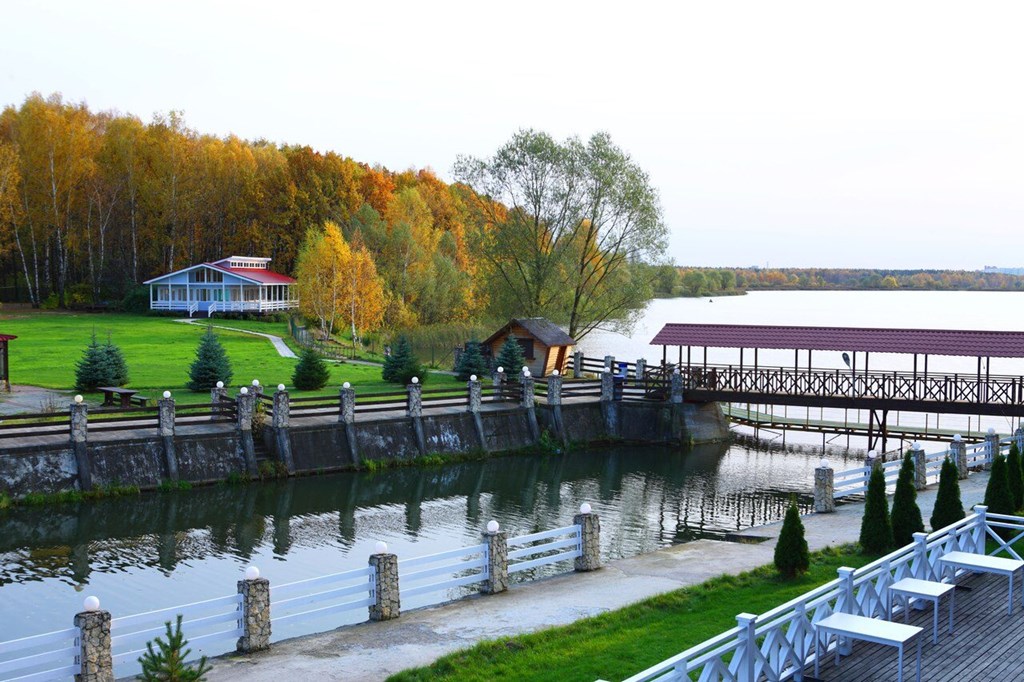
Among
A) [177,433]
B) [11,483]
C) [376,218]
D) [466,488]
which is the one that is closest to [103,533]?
[11,483]

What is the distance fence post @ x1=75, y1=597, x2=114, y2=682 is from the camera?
467 inches

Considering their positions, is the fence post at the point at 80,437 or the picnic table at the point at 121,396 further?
the picnic table at the point at 121,396

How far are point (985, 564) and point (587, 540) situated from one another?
661 cm

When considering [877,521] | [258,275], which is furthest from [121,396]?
[258,275]

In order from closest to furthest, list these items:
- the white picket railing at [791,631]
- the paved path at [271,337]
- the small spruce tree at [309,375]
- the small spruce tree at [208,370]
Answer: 1. the white picket railing at [791,631]
2. the small spruce tree at [208,370]
3. the small spruce tree at [309,375]
4. the paved path at [271,337]

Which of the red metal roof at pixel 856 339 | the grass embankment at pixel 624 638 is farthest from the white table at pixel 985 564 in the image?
the red metal roof at pixel 856 339

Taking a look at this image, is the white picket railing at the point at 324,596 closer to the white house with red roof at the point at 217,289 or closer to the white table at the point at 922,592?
the white table at the point at 922,592

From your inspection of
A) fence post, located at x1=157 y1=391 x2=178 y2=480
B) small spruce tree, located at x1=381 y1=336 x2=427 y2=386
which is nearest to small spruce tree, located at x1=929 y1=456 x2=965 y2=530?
fence post, located at x1=157 y1=391 x2=178 y2=480

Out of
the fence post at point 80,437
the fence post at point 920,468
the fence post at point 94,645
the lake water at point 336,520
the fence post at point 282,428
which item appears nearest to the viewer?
the fence post at point 94,645

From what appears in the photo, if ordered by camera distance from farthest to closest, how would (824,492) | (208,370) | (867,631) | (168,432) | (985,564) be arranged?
1. (208,370)
2. (168,432)
3. (824,492)
4. (985,564)
5. (867,631)

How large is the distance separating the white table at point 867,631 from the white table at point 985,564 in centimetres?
291

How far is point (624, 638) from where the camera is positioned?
43.9 ft

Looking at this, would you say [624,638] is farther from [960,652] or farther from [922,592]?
[960,652]

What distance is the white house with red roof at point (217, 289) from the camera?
69000 millimetres
